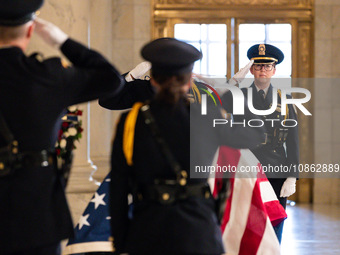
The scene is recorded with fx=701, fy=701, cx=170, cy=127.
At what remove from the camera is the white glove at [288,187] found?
541 cm

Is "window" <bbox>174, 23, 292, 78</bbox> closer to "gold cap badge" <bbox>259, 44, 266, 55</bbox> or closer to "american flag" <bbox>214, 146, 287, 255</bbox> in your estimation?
"gold cap badge" <bbox>259, 44, 266, 55</bbox>

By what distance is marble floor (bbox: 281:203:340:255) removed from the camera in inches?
280

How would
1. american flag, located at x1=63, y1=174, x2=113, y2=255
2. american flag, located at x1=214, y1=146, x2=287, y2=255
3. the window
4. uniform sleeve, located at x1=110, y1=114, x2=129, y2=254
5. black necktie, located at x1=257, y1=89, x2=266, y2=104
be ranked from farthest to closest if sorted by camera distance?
the window, black necktie, located at x1=257, y1=89, x2=266, y2=104, american flag, located at x1=63, y1=174, x2=113, y2=255, american flag, located at x1=214, y1=146, x2=287, y2=255, uniform sleeve, located at x1=110, y1=114, x2=129, y2=254

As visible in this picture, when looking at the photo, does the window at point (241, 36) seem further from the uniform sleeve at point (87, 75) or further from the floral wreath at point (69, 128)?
the uniform sleeve at point (87, 75)

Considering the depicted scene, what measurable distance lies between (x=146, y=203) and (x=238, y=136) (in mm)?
495

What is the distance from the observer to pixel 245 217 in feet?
15.1

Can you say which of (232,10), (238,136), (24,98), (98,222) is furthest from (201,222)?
(232,10)

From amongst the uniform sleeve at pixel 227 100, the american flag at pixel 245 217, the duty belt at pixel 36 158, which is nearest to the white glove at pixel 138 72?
the uniform sleeve at pixel 227 100

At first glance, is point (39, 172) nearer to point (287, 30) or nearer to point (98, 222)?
point (98, 222)

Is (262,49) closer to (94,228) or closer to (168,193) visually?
(94,228)

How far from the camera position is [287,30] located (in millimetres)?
12242

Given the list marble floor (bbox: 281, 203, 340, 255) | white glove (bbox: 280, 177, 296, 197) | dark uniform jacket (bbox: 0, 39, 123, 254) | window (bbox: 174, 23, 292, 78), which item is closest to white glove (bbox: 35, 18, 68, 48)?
dark uniform jacket (bbox: 0, 39, 123, 254)

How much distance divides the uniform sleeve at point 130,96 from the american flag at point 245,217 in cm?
66

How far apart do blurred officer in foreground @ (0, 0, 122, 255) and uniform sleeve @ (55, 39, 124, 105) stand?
28 millimetres
